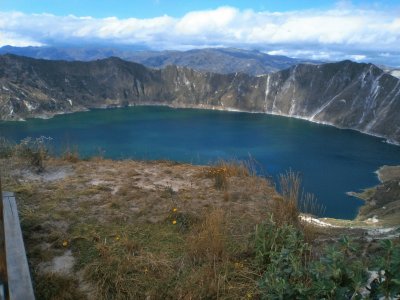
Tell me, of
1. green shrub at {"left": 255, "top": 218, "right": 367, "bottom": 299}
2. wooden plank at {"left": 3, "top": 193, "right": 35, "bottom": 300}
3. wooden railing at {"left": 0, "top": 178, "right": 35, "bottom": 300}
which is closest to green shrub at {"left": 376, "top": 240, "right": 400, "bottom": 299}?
green shrub at {"left": 255, "top": 218, "right": 367, "bottom": 299}

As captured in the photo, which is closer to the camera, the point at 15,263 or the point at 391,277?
the point at 391,277

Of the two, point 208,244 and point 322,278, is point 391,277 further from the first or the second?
point 208,244

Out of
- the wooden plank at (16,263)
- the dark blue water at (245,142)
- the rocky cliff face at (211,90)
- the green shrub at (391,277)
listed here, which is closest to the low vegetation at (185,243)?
the green shrub at (391,277)

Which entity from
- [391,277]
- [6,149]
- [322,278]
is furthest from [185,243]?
[6,149]

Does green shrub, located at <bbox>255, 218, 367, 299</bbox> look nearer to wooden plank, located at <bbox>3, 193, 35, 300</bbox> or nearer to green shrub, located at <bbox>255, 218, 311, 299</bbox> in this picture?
green shrub, located at <bbox>255, 218, 311, 299</bbox>

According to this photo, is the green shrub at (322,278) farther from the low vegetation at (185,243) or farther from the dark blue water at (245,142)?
the dark blue water at (245,142)
